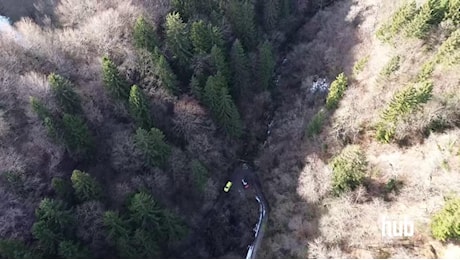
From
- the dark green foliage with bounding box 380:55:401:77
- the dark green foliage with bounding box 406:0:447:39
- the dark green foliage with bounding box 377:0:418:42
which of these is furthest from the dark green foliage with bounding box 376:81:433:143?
the dark green foliage with bounding box 377:0:418:42

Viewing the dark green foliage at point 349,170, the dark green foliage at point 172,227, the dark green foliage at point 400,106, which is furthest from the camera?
the dark green foliage at point 172,227

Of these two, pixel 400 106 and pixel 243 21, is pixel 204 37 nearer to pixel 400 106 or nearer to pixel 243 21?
pixel 243 21

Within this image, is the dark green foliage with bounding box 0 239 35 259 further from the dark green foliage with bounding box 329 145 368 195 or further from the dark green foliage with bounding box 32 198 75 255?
the dark green foliage with bounding box 329 145 368 195

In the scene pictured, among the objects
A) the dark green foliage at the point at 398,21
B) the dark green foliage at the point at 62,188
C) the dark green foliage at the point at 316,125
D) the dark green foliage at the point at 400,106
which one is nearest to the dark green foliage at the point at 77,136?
the dark green foliage at the point at 62,188

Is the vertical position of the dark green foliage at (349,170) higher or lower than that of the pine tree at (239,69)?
lower

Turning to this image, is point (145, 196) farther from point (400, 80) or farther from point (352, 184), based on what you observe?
point (400, 80)

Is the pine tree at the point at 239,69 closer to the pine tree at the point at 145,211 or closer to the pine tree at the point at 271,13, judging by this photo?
the pine tree at the point at 271,13
